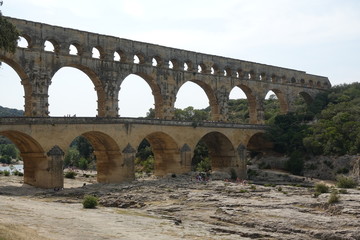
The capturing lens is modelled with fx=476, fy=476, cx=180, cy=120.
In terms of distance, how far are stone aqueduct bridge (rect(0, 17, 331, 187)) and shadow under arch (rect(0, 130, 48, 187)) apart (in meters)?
0.07

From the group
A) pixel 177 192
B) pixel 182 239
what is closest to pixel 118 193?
pixel 177 192

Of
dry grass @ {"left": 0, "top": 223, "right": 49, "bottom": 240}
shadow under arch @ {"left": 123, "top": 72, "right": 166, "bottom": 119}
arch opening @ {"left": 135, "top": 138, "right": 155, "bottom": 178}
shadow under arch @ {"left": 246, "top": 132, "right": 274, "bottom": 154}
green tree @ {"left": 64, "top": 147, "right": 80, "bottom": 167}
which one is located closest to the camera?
dry grass @ {"left": 0, "top": 223, "right": 49, "bottom": 240}

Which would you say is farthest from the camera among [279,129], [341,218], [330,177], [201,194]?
[279,129]

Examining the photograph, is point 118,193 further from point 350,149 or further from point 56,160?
point 350,149

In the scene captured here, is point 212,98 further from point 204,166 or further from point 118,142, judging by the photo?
point 118,142

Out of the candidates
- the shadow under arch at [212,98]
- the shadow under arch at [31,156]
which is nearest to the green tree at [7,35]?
the shadow under arch at [31,156]

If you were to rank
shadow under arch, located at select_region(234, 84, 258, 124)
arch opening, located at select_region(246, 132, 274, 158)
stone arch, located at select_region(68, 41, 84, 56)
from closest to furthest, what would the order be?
stone arch, located at select_region(68, 41, 84, 56) < arch opening, located at select_region(246, 132, 274, 158) < shadow under arch, located at select_region(234, 84, 258, 124)

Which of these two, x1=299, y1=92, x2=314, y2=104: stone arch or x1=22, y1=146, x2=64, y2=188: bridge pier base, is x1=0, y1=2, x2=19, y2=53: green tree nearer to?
x1=22, y1=146, x2=64, y2=188: bridge pier base

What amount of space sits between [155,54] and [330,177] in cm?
2046

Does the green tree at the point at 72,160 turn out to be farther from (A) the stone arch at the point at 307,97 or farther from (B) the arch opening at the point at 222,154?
(A) the stone arch at the point at 307,97

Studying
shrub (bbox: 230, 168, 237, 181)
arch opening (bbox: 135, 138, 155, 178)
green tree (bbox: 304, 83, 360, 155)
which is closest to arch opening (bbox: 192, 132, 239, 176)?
shrub (bbox: 230, 168, 237, 181)

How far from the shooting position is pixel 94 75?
41188 millimetres

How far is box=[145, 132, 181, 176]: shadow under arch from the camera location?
42156 mm

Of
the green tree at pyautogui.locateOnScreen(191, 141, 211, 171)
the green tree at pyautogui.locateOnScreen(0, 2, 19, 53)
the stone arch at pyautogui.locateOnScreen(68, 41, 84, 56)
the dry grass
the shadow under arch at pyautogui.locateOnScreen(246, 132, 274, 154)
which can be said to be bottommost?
the dry grass
